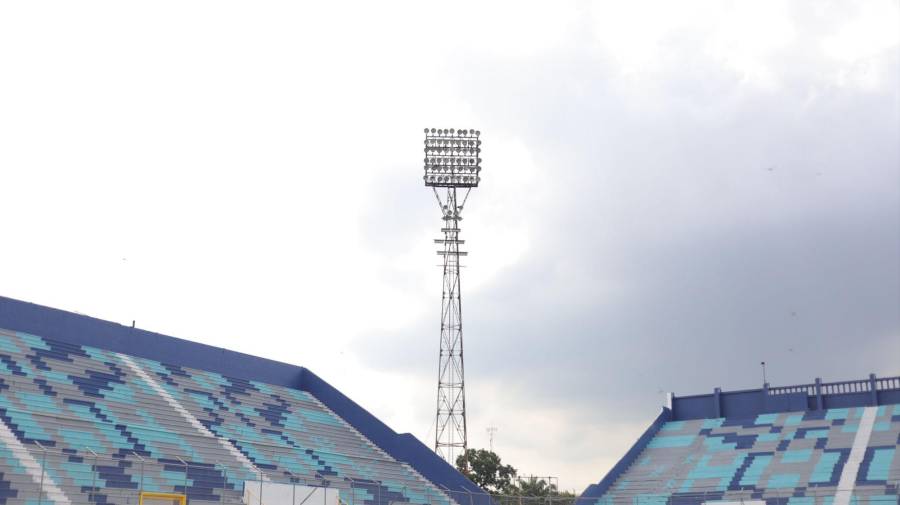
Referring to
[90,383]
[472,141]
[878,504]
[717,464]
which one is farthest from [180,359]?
[878,504]

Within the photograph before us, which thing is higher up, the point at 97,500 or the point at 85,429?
the point at 85,429

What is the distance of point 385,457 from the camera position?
3588 centimetres

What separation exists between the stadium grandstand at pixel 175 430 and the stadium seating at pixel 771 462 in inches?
333

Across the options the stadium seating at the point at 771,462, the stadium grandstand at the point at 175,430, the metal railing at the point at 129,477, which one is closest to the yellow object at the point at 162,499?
the stadium grandstand at the point at 175,430

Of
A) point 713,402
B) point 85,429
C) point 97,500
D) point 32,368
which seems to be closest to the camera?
point 97,500

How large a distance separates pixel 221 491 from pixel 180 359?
9.54 meters

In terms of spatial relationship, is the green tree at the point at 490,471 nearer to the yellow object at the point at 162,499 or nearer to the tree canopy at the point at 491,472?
the tree canopy at the point at 491,472

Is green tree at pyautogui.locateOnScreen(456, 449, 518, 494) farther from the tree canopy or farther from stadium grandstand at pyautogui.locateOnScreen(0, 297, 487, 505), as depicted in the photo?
stadium grandstand at pyautogui.locateOnScreen(0, 297, 487, 505)

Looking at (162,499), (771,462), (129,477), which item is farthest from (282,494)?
(771,462)

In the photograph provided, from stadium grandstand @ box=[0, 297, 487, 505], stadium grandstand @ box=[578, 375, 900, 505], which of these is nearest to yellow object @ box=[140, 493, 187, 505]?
stadium grandstand @ box=[0, 297, 487, 505]

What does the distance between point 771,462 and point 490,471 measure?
19.3 metres

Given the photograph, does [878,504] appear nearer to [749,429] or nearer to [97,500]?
[749,429]

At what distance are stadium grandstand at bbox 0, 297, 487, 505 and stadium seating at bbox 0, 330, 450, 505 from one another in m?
0.05

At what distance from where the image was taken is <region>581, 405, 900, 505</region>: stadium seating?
34.1 metres
